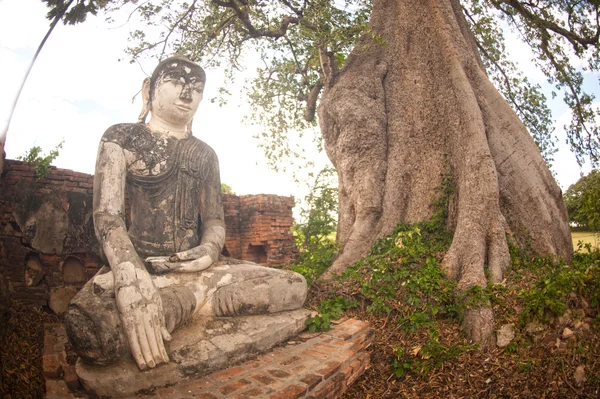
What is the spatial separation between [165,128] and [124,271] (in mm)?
1314

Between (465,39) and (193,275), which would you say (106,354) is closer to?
(193,275)

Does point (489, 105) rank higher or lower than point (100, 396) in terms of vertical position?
higher

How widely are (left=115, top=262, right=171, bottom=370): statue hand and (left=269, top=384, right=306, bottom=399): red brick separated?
66cm

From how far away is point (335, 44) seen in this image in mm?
5141

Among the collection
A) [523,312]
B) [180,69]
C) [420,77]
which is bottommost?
[523,312]

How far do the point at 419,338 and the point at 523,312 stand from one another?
777mm

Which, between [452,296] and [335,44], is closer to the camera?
[452,296]

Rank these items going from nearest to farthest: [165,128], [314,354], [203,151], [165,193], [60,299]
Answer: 1. [314,354]
2. [165,193]
3. [165,128]
4. [203,151]
5. [60,299]

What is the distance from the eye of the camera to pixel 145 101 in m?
3.21

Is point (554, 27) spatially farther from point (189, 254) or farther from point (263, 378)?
point (263, 378)

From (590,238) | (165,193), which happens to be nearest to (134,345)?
(165,193)

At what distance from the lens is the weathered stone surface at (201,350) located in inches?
78.7

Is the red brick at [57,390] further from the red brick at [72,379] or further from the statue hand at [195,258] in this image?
the statue hand at [195,258]

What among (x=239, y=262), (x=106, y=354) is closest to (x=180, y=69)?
(x=239, y=262)
